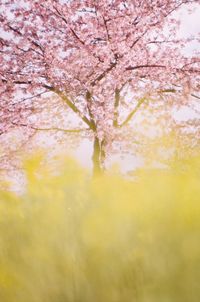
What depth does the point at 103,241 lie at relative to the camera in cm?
129

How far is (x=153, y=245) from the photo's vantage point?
1220mm

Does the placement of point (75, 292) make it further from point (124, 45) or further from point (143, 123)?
point (143, 123)

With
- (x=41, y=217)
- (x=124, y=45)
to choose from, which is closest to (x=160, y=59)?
(x=124, y=45)

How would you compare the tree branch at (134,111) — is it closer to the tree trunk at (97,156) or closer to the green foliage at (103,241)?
the tree trunk at (97,156)

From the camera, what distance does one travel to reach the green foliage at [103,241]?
1172mm

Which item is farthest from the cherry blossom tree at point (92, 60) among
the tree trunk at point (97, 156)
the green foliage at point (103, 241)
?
the green foliage at point (103, 241)

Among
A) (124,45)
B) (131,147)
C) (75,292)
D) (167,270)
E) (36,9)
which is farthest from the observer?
(131,147)

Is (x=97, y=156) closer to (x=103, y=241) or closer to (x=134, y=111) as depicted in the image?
(x=134, y=111)

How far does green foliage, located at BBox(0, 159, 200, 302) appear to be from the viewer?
46.1 inches

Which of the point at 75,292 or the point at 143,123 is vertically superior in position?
the point at 75,292

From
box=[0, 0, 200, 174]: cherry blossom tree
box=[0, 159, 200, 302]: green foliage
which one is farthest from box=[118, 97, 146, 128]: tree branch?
box=[0, 159, 200, 302]: green foliage

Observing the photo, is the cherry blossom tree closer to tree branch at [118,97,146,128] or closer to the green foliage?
tree branch at [118,97,146,128]

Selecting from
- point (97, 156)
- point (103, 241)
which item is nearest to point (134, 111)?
point (97, 156)

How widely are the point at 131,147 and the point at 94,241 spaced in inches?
517
